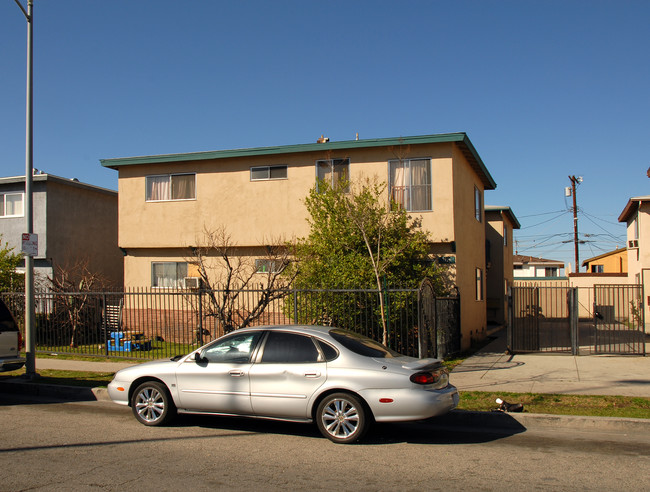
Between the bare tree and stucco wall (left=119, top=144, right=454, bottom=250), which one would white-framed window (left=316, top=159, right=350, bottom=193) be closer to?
stucco wall (left=119, top=144, right=454, bottom=250)

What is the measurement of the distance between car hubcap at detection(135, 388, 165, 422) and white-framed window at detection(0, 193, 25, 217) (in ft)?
58.0

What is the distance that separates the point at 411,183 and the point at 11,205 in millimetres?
15671

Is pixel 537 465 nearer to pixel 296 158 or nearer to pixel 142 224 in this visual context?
pixel 296 158

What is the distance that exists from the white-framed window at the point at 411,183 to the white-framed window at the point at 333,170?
4.28 ft

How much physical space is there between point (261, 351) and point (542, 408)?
4153 mm

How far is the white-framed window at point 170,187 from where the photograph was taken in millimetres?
19672

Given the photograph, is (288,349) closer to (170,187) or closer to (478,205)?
(170,187)

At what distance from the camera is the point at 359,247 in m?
15.5

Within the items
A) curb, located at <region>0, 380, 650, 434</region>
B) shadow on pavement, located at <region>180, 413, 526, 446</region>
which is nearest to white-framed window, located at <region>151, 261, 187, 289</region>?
shadow on pavement, located at <region>180, 413, 526, 446</region>

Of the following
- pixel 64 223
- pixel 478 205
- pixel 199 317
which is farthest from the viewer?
pixel 64 223

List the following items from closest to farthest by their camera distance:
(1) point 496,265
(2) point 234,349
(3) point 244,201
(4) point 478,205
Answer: (2) point 234,349, (3) point 244,201, (4) point 478,205, (1) point 496,265

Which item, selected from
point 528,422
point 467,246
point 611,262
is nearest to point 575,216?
point 611,262

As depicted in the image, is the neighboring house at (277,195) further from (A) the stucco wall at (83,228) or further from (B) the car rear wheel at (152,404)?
(B) the car rear wheel at (152,404)

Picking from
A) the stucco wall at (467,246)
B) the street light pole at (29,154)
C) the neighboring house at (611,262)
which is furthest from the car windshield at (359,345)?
the neighboring house at (611,262)
